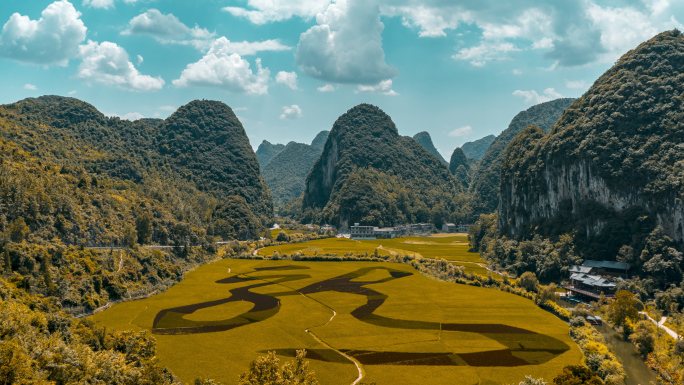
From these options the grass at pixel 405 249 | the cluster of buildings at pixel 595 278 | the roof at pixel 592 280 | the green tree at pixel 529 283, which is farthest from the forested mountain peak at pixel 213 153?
the roof at pixel 592 280

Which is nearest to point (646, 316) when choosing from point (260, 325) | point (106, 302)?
point (260, 325)

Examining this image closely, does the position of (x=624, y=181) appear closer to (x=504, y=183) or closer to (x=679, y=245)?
(x=679, y=245)

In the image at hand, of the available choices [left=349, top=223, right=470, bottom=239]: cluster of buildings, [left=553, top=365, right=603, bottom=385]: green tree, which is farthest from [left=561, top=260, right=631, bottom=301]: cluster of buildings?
[left=349, top=223, right=470, bottom=239]: cluster of buildings

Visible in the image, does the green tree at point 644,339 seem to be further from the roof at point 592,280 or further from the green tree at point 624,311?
the roof at point 592,280

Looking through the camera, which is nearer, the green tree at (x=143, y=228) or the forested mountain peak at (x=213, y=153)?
the green tree at (x=143, y=228)

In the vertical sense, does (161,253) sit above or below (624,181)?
below
